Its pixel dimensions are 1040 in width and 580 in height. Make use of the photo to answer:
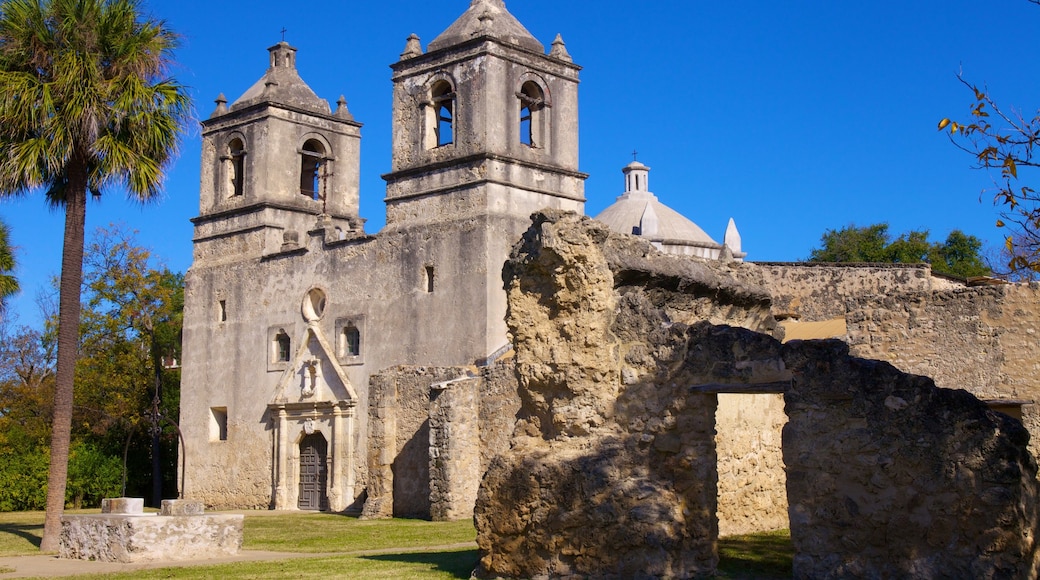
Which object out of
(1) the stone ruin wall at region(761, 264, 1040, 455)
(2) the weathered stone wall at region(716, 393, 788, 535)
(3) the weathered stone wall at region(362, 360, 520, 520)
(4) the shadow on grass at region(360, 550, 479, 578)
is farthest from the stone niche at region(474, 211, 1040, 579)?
(3) the weathered stone wall at region(362, 360, 520, 520)

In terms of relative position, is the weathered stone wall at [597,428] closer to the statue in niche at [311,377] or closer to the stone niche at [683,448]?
the stone niche at [683,448]

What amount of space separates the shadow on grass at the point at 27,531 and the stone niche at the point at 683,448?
918 centimetres

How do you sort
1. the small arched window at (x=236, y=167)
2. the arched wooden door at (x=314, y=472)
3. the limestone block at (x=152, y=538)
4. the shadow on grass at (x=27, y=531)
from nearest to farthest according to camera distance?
the limestone block at (x=152, y=538)
the shadow on grass at (x=27, y=531)
the arched wooden door at (x=314, y=472)
the small arched window at (x=236, y=167)

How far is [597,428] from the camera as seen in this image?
396 inches

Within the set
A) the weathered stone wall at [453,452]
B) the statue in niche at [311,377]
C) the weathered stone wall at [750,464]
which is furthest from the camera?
the statue in niche at [311,377]

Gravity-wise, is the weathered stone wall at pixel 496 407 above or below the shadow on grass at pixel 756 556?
above

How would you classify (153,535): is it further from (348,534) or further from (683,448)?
(683,448)

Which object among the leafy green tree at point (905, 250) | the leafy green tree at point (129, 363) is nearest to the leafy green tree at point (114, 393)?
the leafy green tree at point (129, 363)

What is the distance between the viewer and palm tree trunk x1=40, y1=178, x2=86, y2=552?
15.5 m

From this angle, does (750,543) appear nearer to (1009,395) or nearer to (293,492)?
(1009,395)

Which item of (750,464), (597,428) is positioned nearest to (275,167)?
(750,464)

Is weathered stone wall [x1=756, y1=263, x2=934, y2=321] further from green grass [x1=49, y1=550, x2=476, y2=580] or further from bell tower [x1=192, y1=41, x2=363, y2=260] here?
green grass [x1=49, y1=550, x2=476, y2=580]

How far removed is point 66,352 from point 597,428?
905cm

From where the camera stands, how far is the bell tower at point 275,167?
96.8ft
